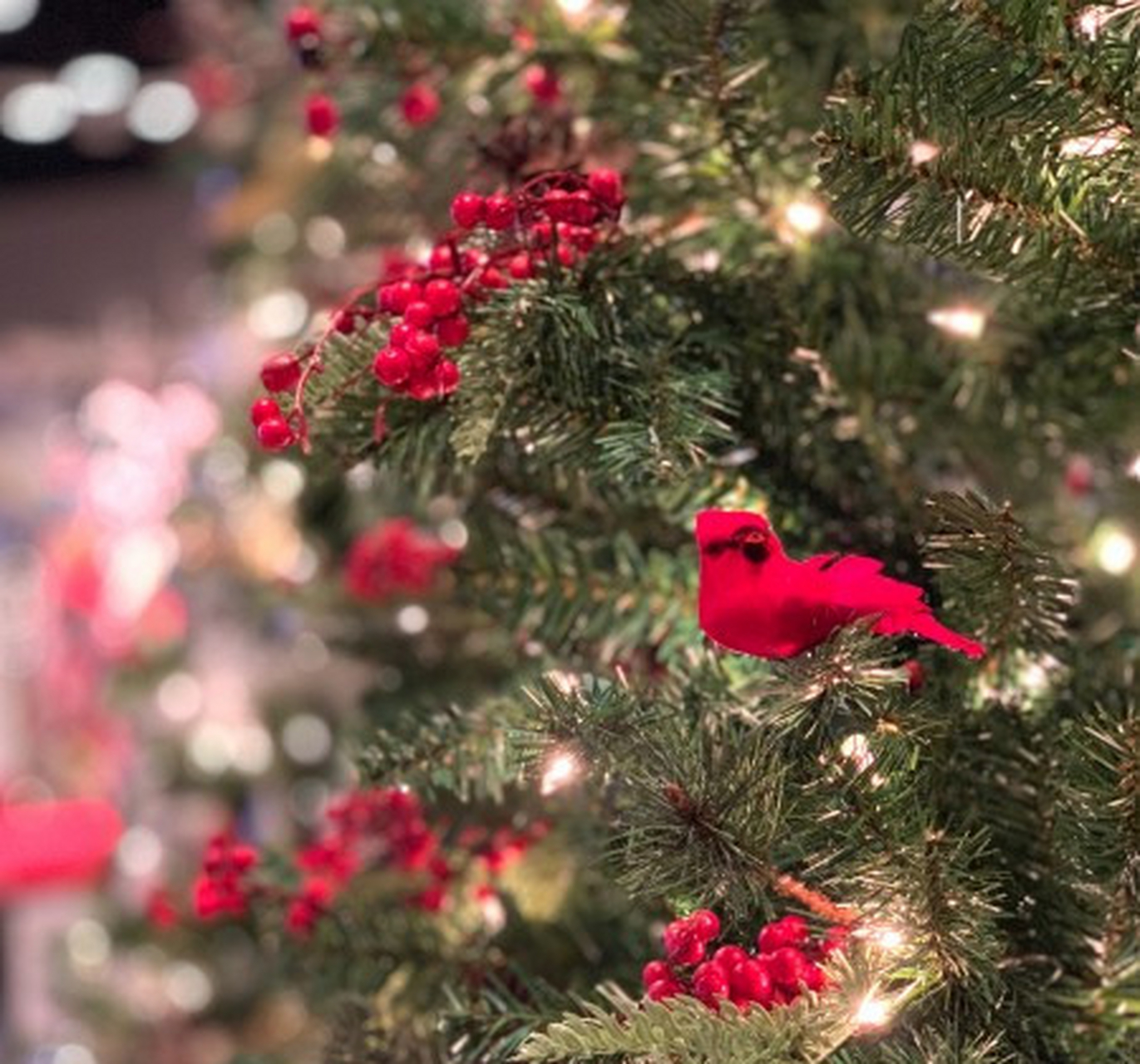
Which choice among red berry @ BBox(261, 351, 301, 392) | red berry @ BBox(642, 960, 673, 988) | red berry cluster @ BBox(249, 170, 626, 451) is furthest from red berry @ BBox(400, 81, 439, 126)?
red berry @ BBox(642, 960, 673, 988)

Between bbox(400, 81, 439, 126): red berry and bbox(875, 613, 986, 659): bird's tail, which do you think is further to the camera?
bbox(400, 81, 439, 126): red berry

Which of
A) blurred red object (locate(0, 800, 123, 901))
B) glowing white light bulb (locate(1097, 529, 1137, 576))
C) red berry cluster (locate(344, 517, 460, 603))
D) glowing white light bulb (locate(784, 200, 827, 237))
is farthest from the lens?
blurred red object (locate(0, 800, 123, 901))

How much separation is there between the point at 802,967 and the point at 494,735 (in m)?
0.22

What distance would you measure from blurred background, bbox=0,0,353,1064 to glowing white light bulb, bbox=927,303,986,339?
2.07 ft

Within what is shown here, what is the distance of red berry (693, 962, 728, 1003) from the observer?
2.05 feet

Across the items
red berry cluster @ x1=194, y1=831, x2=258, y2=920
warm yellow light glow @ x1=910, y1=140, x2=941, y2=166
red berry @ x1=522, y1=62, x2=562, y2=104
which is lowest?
red berry cluster @ x1=194, y1=831, x2=258, y2=920

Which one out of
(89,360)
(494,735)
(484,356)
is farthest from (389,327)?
(89,360)

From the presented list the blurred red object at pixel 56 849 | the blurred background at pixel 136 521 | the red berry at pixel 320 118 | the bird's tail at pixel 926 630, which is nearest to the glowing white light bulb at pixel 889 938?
the bird's tail at pixel 926 630

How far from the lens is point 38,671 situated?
328 cm

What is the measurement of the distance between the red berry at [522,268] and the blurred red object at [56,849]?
6.63 ft

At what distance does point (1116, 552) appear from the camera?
1.01 m

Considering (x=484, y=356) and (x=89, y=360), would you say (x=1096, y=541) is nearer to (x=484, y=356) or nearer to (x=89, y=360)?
(x=484, y=356)

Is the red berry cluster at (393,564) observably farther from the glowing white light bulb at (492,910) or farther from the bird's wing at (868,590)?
the bird's wing at (868,590)

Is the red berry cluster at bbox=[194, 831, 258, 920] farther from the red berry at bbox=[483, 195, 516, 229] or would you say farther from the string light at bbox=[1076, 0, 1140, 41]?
the string light at bbox=[1076, 0, 1140, 41]
